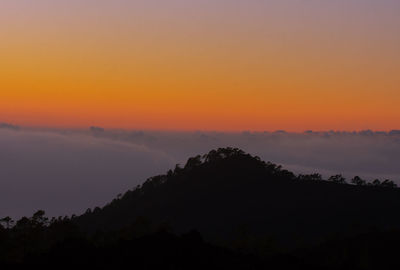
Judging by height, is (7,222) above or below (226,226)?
above

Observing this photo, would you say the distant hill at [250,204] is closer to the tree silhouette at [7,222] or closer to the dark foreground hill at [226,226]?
the dark foreground hill at [226,226]

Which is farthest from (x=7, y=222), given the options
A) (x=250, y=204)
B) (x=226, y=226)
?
(x=250, y=204)

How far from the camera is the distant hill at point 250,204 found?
422ft

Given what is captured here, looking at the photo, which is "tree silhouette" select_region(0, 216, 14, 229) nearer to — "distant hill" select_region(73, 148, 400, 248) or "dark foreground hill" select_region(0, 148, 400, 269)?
"dark foreground hill" select_region(0, 148, 400, 269)

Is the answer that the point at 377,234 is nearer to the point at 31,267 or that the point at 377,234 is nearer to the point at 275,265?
the point at 275,265

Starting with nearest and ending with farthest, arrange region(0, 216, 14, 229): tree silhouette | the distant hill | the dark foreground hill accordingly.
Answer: the dark foreground hill → region(0, 216, 14, 229): tree silhouette → the distant hill

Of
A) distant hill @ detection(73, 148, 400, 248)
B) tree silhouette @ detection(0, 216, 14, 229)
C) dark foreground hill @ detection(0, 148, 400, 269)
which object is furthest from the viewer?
distant hill @ detection(73, 148, 400, 248)

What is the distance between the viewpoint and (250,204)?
15312 centimetres

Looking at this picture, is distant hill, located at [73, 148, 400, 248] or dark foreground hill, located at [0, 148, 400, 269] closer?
dark foreground hill, located at [0, 148, 400, 269]

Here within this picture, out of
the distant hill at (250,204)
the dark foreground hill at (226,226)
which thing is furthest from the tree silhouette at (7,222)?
the distant hill at (250,204)

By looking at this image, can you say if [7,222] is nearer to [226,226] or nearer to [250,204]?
[226,226]

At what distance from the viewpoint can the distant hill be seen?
129 m

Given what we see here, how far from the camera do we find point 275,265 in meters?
53.8

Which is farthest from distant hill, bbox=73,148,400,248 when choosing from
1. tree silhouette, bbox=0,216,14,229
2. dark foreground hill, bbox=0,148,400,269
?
→ tree silhouette, bbox=0,216,14,229
